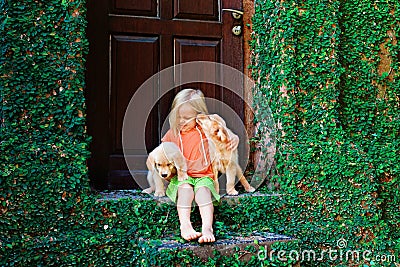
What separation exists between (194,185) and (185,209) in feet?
0.65

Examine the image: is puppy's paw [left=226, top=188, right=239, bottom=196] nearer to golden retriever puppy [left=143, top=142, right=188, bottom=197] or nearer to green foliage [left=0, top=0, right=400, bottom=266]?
green foliage [left=0, top=0, right=400, bottom=266]

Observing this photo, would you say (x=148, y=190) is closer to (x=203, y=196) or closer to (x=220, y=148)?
(x=203, y=196)

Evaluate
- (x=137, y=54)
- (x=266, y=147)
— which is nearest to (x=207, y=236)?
(x=266, y=147)

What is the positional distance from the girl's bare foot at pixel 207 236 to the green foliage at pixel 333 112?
0.75m

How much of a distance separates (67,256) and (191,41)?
6.74 ft

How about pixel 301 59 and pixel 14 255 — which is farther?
pixel 301 59

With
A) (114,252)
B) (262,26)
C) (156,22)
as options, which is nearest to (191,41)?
(156,22)

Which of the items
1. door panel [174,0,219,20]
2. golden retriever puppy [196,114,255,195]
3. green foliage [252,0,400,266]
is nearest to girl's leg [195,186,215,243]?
golden retriever puppy [196,114,255,195]

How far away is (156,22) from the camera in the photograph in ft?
13.0

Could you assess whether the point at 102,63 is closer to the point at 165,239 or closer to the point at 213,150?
the point at 213,150

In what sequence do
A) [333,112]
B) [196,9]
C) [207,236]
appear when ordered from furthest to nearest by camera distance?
[196,9], [333,112], [207,236]

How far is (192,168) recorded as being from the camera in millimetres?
3262

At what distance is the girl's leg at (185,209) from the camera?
288 cm

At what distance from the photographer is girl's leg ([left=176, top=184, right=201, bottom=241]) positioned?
2881mm
